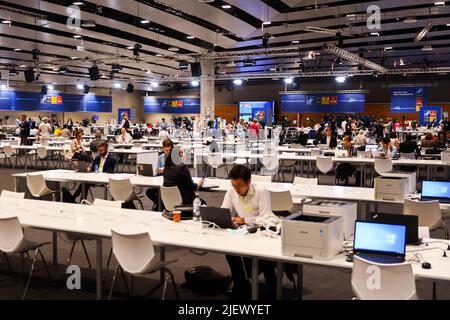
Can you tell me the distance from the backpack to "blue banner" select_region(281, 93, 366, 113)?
23058mm

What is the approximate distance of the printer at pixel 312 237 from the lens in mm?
3135

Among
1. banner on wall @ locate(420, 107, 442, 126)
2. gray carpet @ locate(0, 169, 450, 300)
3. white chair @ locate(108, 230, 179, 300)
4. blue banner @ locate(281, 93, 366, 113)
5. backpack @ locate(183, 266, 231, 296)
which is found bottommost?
gray carpet @ locate(0, 169, 450, 300)

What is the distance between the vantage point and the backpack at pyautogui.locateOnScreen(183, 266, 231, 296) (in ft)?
13.8

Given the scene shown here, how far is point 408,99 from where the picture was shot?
2491 cm

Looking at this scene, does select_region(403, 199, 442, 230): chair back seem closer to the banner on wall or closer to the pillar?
the pillar

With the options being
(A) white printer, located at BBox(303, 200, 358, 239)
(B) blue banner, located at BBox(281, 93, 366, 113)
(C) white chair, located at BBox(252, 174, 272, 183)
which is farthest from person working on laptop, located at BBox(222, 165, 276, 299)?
(B) blue banner, located at BBox(281, 93, 366, 113)

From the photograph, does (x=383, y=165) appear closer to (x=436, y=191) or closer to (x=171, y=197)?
(x=436, y=191)

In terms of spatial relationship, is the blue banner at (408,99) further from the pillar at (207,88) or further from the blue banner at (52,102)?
the blue banner at (52,102)

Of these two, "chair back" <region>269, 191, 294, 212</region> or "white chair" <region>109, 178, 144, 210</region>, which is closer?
"chair back" <region>269, 191, 294, 212</region>

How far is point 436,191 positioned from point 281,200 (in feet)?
5.68
